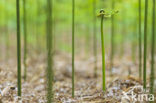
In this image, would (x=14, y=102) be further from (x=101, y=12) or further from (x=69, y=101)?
(x=101, y=12)

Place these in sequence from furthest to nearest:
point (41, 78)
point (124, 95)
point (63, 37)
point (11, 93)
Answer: point (63, 37), point (41, 78), point (11, 93), point (124, 95)

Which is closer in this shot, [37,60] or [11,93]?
[11,93]

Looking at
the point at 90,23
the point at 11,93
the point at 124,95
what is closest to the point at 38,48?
the point at 90,23

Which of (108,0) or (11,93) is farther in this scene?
(108,0)

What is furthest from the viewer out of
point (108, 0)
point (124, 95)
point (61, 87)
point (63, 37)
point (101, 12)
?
point (63, 37)

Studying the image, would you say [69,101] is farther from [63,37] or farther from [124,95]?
[63,37]

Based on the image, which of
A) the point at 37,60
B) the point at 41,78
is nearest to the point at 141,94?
the point at 41,78

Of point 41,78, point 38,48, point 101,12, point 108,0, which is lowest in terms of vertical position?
point 41,78

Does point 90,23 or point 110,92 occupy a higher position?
point 90,23

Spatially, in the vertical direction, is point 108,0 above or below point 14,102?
above
